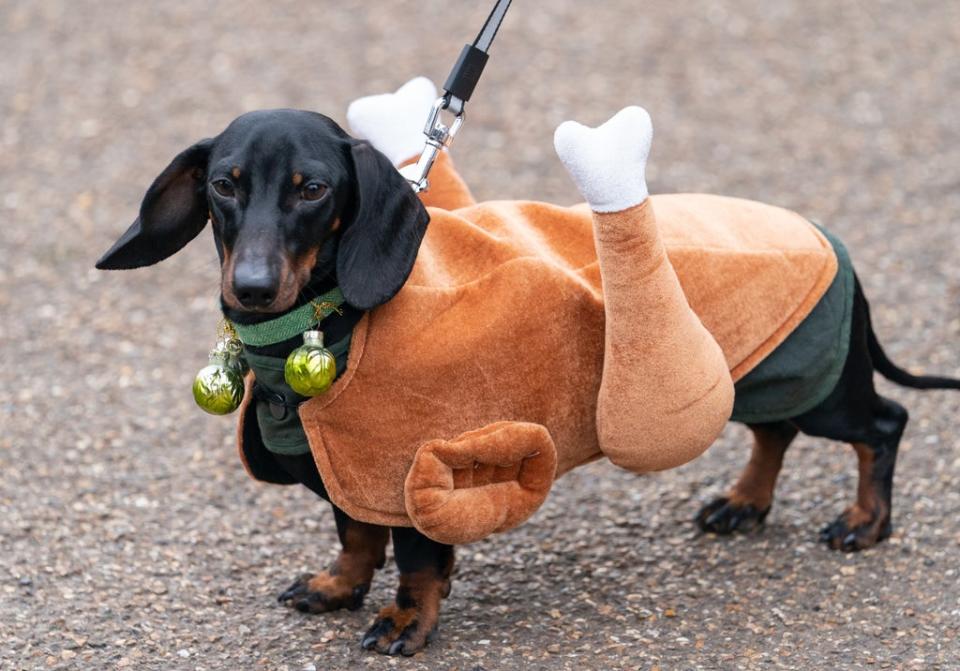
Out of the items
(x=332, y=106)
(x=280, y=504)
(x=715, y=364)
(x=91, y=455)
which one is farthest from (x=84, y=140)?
(x=715, y=364)

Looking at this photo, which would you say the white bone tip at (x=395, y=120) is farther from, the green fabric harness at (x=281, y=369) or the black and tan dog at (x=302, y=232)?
the green fabric harness at (x=281, y=369)

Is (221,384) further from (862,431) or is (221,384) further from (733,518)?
(862,431)

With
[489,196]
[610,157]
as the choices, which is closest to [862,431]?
[610,157]

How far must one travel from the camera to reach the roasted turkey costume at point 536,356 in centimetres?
334

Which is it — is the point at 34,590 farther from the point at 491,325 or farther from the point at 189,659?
the point at 491,325

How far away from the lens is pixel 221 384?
3428mm

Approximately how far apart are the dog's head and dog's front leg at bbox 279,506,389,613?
1009mm

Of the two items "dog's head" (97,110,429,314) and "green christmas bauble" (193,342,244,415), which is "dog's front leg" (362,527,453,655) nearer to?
"green christmas bauble" (193,342,244,415)

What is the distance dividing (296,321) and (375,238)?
0.30 meters

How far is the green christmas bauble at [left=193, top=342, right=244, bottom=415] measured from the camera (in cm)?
343

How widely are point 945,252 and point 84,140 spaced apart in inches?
212

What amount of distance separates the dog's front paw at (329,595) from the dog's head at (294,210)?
1.13 m

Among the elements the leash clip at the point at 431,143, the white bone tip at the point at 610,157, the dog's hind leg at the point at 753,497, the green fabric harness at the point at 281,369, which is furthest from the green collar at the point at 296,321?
the dog's hind leg at the point at 753,497

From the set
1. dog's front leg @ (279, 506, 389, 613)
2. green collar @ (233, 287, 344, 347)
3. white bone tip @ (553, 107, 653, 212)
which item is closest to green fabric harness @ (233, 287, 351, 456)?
green collar @ (233, 287, 344, 347)
